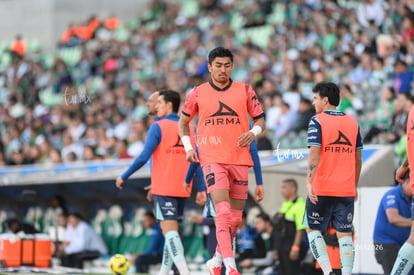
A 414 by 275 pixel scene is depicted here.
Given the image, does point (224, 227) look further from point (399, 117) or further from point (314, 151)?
point (399, 117)

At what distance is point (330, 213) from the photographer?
8.85 metres

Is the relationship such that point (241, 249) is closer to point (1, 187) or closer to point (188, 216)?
point (188, 216)

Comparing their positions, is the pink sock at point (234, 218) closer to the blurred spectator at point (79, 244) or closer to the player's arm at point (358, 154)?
the player's arm at point (358, 154)

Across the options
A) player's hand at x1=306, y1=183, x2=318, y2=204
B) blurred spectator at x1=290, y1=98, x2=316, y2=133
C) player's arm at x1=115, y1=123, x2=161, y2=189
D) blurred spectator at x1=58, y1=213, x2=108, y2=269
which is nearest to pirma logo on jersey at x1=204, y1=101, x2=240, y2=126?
player's hand at x1=306, y1=183, x2=318, y2=204

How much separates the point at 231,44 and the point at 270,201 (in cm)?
1186

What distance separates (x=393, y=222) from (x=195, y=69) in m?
14.2

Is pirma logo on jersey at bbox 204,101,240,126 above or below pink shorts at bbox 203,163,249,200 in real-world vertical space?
above

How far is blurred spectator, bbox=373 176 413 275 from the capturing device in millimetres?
10242

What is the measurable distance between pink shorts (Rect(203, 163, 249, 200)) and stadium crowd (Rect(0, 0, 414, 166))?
13.9 feet

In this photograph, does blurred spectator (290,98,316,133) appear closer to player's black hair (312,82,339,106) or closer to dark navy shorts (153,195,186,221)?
dark navy shorts (153,195,186,221)

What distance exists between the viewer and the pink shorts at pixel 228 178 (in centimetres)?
841

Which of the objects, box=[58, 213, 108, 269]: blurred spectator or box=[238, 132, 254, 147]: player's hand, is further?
box=[58, 213, 108, 269]: blurred spectator

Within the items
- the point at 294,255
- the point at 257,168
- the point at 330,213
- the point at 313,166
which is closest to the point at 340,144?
the point at 313,166

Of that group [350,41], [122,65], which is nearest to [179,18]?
[122,65]
